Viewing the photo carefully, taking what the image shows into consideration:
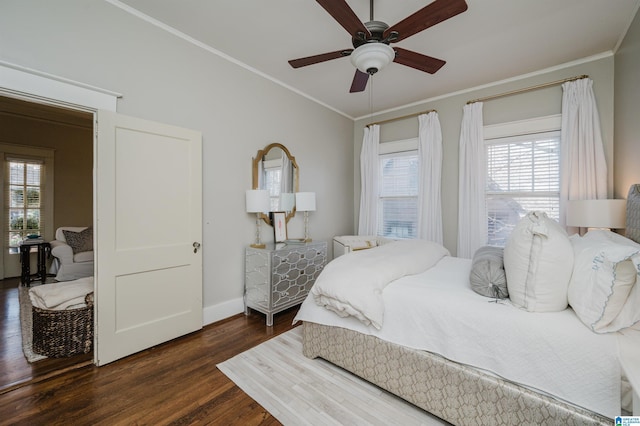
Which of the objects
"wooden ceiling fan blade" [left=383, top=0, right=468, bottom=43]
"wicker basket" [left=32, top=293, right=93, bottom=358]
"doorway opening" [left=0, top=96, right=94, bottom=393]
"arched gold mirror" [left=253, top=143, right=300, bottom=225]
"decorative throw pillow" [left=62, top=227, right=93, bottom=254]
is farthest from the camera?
"decorative throw pillow" [left=62, top=227, right=93, bottom=254]

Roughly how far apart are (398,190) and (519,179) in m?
1.60

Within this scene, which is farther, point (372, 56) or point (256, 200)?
point (256, 200)

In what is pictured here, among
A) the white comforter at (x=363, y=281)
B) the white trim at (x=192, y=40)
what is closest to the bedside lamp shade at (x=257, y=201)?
the white comforter at (x=363, y=281)

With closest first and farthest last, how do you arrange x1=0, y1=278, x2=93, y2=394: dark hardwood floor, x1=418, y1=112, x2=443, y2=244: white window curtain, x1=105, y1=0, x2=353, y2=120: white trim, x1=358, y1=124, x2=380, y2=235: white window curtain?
x1=0, y1=278, x2=93, y2=394: dark hardwood floor → x1=105, y1=0, x2=353, y2=120: white trim → x1=418, y1=112, x2=443, y2=244: white window curtain → x1=358, y1=124, x2=380, y2=235: white window curtain

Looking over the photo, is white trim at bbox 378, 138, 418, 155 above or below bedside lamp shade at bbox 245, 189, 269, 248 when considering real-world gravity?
above

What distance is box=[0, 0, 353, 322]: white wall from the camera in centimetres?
→ 193

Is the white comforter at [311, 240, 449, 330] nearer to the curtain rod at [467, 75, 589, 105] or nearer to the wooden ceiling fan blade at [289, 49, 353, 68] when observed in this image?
the wooden ceiling fan blade at [289, 49, 353, 68]

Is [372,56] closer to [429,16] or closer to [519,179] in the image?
[429,16]

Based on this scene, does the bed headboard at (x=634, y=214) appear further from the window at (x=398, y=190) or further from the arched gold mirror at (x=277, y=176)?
the arched gold mirror at (x=277, y=176)

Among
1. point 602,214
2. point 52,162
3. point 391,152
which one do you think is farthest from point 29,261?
point 602,214

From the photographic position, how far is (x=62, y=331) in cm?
215

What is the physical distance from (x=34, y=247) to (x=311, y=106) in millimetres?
5284

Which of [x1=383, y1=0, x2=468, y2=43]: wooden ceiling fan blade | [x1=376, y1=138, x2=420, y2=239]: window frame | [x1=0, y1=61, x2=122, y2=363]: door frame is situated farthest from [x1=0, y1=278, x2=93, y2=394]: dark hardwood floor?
[x1=376, y1=138, x2=420, y2=239]: window frame

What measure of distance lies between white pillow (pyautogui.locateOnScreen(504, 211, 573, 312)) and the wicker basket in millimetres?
3196
